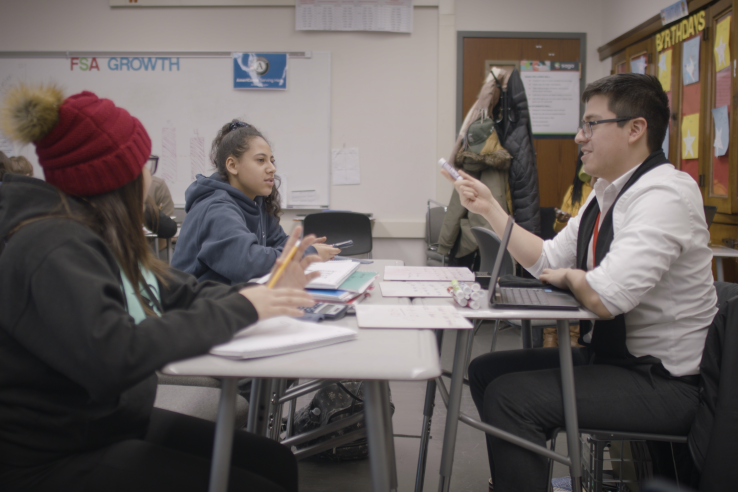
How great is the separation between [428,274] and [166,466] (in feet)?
3.12

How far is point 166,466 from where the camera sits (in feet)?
2.75

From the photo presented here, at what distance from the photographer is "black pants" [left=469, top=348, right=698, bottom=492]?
1.15 meters

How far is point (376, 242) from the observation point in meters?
4.48

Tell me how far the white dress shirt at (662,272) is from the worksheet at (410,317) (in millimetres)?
346

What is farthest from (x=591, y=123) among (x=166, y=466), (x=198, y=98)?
(x=198, y=98)

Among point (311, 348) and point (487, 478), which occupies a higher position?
point (311, 348)

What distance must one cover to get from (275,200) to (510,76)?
2018mm

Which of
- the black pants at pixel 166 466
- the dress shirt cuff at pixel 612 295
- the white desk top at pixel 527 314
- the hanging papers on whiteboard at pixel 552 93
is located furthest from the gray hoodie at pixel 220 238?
the hanging papers on whiteboard at pixel 552 93

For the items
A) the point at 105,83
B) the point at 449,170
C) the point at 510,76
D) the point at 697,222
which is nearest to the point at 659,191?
the point at 697,222

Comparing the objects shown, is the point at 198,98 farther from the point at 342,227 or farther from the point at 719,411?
the point at 719,411

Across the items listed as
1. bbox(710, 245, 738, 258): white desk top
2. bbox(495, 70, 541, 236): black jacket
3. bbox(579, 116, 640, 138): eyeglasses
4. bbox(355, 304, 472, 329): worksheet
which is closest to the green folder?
bbox(355, 304, 472, 329): worksheet

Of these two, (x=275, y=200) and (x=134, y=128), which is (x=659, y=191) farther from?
(x=275, y=200)

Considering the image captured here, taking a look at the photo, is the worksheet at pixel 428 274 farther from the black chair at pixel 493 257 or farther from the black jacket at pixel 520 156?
the black jacket at pixel 520 156

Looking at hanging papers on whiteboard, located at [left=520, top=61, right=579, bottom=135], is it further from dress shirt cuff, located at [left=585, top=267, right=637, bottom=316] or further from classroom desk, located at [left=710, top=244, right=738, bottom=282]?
dress shirt cuff, located at [left=585, top=267, right=637, bottom=316]
